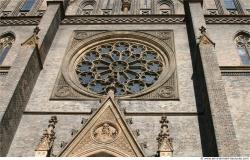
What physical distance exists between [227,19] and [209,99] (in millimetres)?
7213

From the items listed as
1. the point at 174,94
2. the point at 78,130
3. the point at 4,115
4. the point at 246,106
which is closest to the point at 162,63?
the point at 174,94

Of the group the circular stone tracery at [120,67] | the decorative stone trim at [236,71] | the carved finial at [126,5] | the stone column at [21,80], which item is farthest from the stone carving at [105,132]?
the carved finial at [126,5]

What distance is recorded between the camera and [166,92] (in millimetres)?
14805

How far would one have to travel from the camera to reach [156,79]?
15773mm

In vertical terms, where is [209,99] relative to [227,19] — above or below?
below

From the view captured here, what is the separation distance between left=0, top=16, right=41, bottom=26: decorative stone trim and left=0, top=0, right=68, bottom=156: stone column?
117cm

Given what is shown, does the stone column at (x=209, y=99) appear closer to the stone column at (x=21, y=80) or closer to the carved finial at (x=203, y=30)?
the carved finial at (x=203, y=30)

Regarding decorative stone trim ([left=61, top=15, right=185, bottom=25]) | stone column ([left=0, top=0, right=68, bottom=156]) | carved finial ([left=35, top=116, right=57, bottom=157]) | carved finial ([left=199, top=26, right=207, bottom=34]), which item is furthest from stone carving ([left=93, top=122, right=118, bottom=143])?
decorative stone trim ([left=61, top=15, right=185, bottom=25])

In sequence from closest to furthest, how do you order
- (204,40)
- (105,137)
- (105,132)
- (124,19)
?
(105,137) → (105,132) → (204,40) → (124,19)

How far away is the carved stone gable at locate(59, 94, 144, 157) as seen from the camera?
39.8ft

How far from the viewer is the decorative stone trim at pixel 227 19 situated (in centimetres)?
1820

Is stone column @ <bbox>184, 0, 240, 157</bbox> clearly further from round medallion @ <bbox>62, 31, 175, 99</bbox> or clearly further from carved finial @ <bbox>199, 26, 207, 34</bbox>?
round medallion @ <bbox>62, 31, 175, 99</bbox>

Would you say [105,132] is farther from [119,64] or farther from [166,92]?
[119,64]

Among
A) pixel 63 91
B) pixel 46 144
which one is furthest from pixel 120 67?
pixel 46 144
